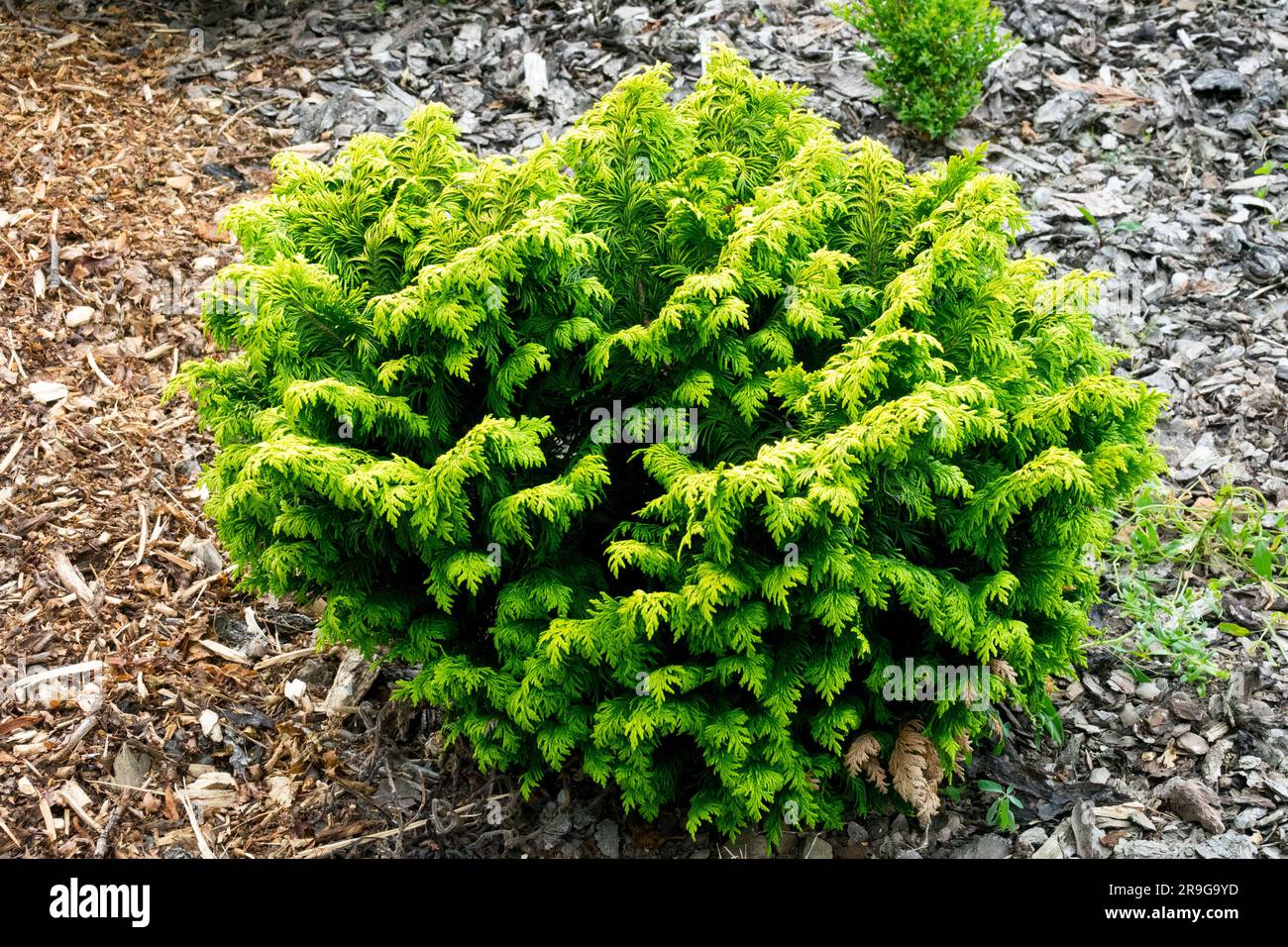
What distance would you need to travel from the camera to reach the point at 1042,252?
717 centimetres

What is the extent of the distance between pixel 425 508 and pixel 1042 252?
4.77 m

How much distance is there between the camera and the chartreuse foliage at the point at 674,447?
388 cm

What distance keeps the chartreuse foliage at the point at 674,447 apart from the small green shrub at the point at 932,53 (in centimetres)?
309

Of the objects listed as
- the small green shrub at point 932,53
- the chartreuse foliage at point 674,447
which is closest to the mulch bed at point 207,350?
the small green shrub at point 932,53

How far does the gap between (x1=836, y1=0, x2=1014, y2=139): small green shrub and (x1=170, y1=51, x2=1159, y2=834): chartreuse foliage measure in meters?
3.09

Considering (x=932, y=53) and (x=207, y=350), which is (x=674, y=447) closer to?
(x=207, y=350)

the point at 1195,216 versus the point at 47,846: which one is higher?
the point at 1195,216

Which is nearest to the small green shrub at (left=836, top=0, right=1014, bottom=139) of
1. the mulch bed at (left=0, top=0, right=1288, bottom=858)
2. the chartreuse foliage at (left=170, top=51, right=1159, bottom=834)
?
the mulch bed at (left=0, top=0, right=1288, bottom=858)

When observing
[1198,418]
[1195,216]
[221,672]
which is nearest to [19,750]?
[221,672]

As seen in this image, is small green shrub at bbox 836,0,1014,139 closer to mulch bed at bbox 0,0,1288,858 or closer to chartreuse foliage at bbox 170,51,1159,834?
mulch bed at bbox 0,0,1288,858

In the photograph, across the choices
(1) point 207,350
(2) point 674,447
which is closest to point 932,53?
(2) point 674,447

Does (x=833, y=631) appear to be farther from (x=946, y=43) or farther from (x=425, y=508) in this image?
(x=946, y=43)

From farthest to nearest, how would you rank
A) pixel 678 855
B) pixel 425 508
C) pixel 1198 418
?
pixel 1198 418 → pixel 678 855 → pixel 425 508

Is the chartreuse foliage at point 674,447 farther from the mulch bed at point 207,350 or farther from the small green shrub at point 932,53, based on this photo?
the small green shrub at point 932,53
